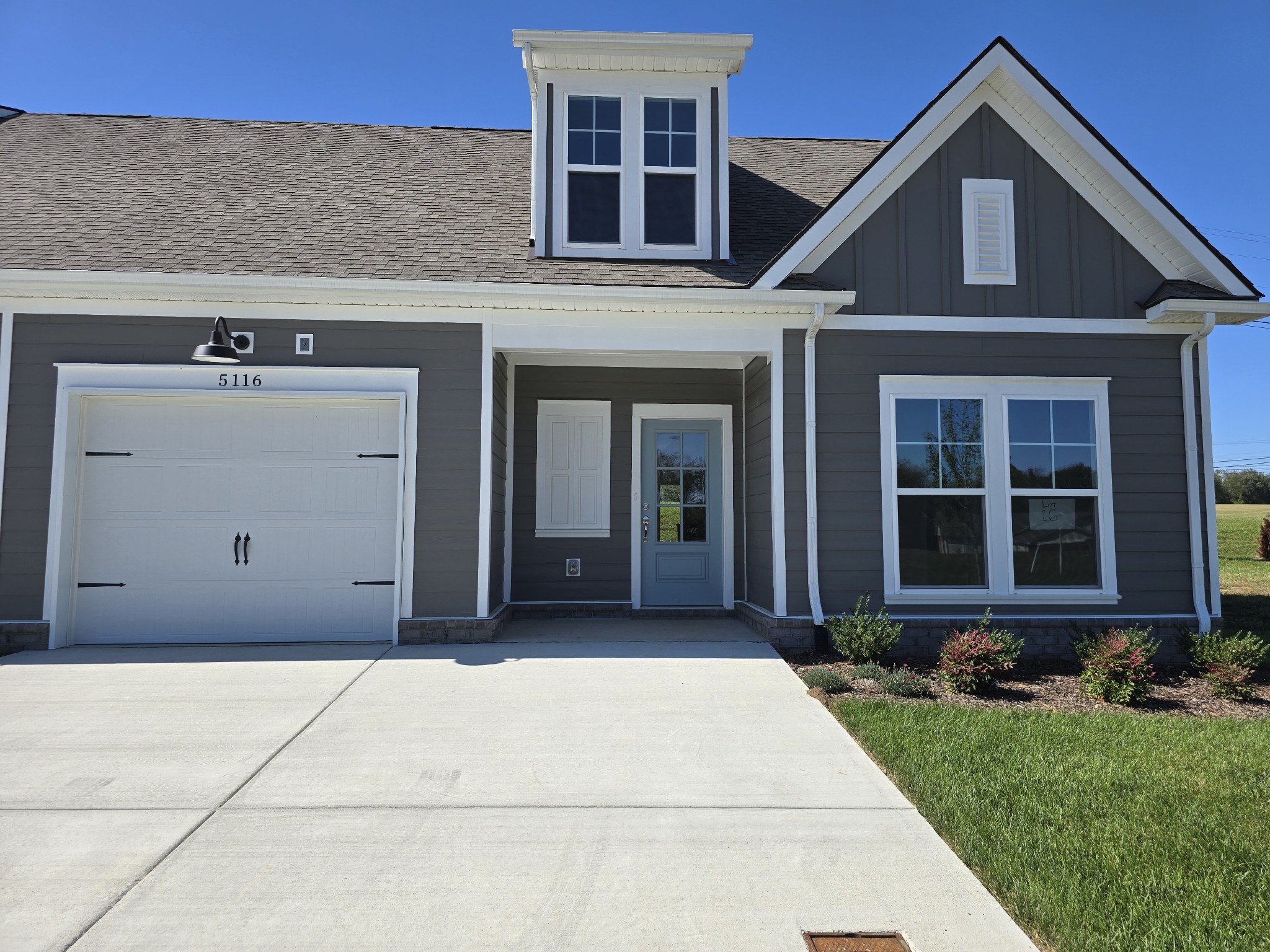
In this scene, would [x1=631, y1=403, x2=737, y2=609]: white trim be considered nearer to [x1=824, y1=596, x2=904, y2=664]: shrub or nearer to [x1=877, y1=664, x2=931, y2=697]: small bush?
[x1=824, y1=596, x2=904, y2=664]: shrub

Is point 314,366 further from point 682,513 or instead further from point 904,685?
point 904,685

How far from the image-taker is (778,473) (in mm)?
6918

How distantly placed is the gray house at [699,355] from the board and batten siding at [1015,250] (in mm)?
26

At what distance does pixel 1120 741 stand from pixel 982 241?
463 centimetres

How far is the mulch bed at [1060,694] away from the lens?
17.4ft

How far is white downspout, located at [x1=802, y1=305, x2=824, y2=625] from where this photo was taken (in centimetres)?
677

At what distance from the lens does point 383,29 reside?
889cm

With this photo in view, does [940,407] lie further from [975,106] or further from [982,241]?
[975,106]

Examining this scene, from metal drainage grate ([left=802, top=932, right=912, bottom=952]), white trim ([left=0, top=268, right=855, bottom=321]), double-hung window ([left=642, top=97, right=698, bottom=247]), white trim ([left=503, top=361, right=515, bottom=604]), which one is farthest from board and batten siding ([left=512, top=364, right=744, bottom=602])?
metal drainage grate ([left=802, top=932, right=912, bottom=952])

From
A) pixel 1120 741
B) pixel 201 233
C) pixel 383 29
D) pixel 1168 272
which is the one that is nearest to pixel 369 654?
pixel 201 233

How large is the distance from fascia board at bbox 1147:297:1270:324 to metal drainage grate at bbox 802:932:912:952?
21.9 feet

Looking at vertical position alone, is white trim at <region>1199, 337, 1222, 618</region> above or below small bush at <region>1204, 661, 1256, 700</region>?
above

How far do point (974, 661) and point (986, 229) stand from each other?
160 inches

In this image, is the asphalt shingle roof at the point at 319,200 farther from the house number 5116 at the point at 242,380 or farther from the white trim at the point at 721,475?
the white trim at the point at 721,475
